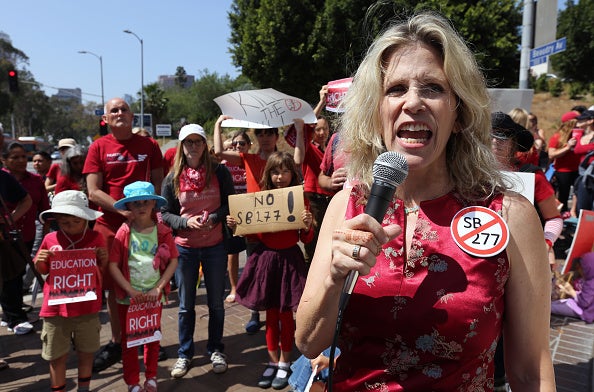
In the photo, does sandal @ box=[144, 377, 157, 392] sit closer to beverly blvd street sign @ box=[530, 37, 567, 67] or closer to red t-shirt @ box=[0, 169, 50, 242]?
red t-shirt @ box=[0, 169, 50, 242]

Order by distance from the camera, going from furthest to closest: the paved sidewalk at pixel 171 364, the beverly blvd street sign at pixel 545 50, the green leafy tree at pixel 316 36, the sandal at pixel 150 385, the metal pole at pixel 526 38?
the green leafy tree at pixel 316 36
the metal pole at pixel 526 38
the beverly blvd street sign at pixel 545 50
the paved sidewalk at pixel 171 364
the sandal at pixel 150 385

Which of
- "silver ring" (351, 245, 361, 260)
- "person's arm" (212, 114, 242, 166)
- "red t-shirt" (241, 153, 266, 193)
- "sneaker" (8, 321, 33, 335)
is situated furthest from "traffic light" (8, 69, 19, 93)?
"silver ring" (351, 245, 361, 260)

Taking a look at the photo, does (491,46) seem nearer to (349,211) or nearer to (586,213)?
(586,213)

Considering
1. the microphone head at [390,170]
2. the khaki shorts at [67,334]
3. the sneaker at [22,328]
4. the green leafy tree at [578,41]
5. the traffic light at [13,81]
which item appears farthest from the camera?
the green leafy tree at [578,41]

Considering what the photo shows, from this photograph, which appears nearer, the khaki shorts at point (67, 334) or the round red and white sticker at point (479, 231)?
the round red and white sticker at point (479, 231)

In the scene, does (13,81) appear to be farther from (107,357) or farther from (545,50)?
(545,50)

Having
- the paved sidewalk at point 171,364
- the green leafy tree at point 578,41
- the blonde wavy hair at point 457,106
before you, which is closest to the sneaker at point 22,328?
the paved sidewalk at point 171,364

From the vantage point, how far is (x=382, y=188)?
1185mm

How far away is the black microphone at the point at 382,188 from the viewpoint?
116cm

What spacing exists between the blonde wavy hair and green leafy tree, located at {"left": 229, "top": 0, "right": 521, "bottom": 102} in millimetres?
17592

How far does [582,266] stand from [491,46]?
1750 cm

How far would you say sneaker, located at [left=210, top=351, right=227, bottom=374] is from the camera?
12.8ft

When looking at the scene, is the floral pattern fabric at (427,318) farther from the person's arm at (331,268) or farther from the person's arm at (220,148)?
the person's arm at (220,148)

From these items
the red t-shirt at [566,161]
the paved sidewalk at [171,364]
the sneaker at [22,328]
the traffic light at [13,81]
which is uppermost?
the traffic light at [13,81]
